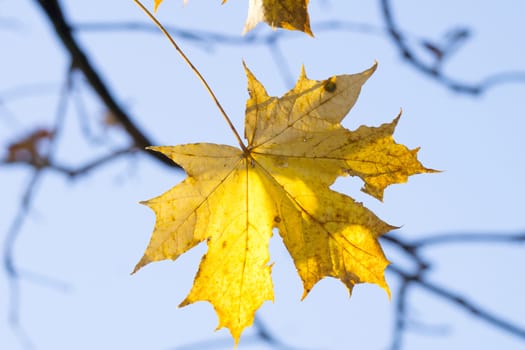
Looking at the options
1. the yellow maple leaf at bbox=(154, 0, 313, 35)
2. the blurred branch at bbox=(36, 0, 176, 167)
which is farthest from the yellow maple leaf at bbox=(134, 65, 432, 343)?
the blurred branch at bbox=(36, 0, 176, 167)

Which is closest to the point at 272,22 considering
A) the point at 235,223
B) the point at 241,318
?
the point at 235,223

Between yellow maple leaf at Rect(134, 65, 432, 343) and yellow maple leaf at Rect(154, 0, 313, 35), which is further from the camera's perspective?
yellow maple leaf at Rect(134, 65, 432, 343)

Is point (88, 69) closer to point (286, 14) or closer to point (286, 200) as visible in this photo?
point (286, 200)

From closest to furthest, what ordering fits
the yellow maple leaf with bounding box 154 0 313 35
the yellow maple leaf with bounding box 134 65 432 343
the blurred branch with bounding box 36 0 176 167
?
1. the yellow maple leaf with bounding box 154 0 313 35
2. the yellow maple leaf with bounding box 134 65 432 343
3. the blurred branch with bounding box 36 0 176 167

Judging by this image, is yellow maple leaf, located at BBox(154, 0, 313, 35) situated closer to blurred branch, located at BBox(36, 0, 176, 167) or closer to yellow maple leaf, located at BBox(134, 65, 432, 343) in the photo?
yellow maple leaf, located at BBox(134, 65, 432, 343)

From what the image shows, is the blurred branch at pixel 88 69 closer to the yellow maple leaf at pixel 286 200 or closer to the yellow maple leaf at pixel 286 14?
the yellow maple leaf at pixel 286 200

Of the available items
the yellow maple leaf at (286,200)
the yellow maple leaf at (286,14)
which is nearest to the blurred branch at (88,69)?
the yellow maple leaf at (286,200)

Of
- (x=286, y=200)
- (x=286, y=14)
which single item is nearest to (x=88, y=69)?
(x=286, y=200)

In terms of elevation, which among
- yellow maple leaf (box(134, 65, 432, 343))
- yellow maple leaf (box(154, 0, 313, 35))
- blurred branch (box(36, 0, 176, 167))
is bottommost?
yellow maple leaf (box(134, 65, 432, 343))

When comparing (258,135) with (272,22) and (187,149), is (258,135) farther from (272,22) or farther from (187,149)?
(272,22)
